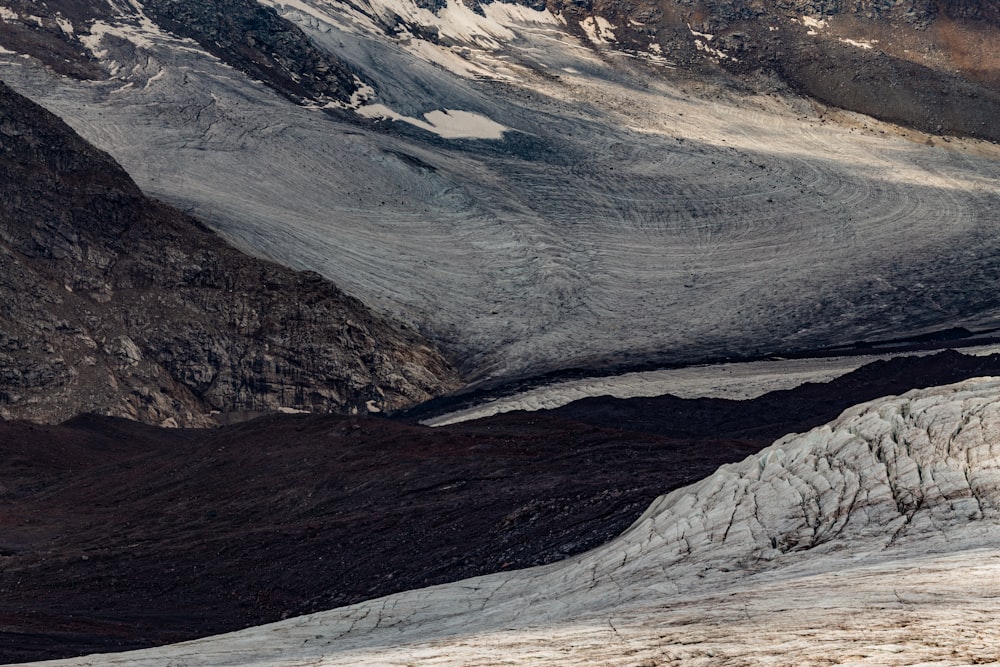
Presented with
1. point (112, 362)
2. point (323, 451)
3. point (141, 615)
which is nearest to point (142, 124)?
point (112, 362)

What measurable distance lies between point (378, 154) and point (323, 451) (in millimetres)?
34926

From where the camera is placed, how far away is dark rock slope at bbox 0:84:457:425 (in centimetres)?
4653

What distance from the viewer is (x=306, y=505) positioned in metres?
30.0

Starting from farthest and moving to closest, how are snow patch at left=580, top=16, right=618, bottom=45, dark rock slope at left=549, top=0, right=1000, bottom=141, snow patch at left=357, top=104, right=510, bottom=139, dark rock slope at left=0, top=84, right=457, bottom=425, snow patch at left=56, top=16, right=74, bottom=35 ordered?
snow patch at left=580, top=16, right=618, bottom=45, dark rock slope at left=549, top=0, right=1000, bottom=141, snow patch at left=357, top=104, right=510, bottom=139, snow patch at left=56, top=16, right=74, bottom=35, dark rock slope at left=0, top=84, right=457, bottom=425

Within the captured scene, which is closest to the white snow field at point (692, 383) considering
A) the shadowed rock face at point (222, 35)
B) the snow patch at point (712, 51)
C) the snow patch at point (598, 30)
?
the shadowed rock face at point (222, 35)

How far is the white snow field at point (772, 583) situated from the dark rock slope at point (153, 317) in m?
Answer: 27.8

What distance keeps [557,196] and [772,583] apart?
5113 centimetres

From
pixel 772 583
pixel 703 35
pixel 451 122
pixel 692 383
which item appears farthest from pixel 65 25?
pixel 772 583

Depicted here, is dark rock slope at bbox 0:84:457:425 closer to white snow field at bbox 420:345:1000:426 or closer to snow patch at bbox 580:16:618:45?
white snow field at bbox 420:345:1000:426

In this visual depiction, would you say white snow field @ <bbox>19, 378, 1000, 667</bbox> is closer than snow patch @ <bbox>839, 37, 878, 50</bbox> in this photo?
Yes

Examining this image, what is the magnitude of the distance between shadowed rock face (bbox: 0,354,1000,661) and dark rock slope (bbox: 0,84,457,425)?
17.5 feet

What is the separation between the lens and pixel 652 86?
85.2 meters

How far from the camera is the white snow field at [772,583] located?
1281 cm

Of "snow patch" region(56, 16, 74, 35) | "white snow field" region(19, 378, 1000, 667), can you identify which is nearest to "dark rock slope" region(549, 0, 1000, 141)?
"snow patch" region(56, 16, 74, 35)
